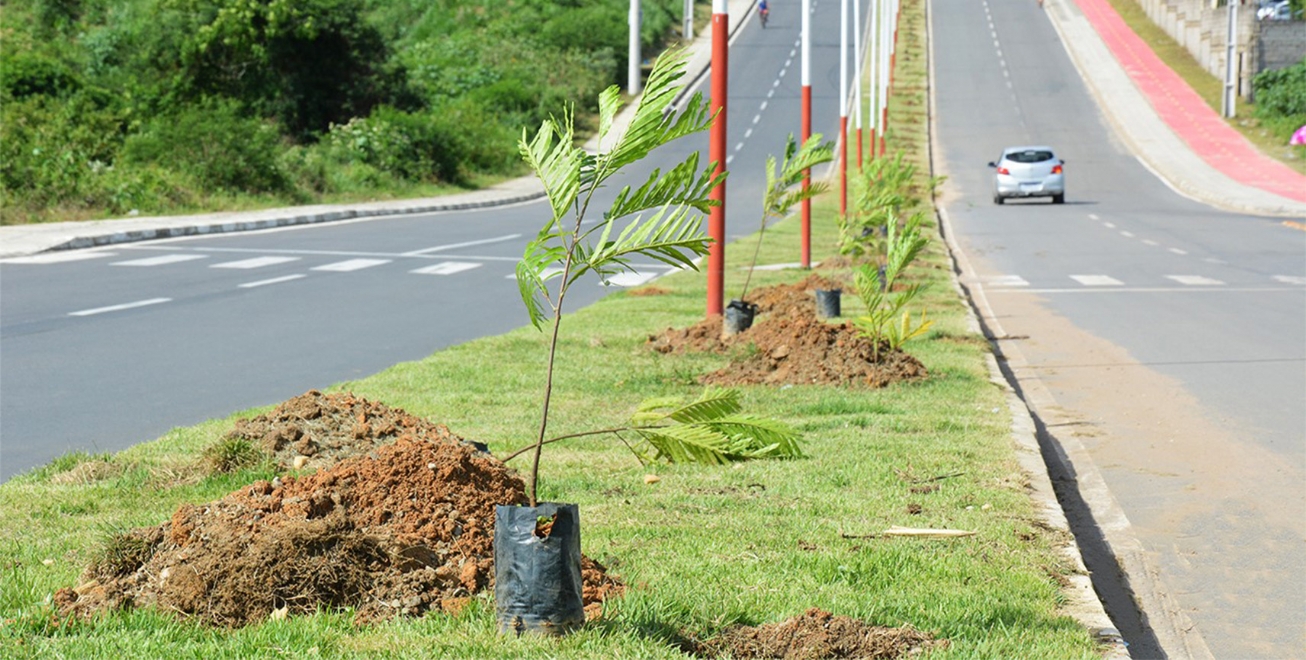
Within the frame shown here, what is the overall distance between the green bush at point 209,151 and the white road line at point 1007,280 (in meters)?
19.8

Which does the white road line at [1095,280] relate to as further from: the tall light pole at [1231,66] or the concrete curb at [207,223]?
the tall light pole at [1231,66]

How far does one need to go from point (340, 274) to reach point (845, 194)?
1211 centimetres

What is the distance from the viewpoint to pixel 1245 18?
205ft

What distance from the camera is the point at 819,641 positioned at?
4320mm

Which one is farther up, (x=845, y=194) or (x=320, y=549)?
(x=320, y=549)

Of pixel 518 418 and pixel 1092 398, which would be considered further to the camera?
pixel 1092 398

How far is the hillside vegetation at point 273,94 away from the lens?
33.8 metres

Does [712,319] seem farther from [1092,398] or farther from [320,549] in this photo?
[320,549]

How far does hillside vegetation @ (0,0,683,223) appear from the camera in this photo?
33.8 metres

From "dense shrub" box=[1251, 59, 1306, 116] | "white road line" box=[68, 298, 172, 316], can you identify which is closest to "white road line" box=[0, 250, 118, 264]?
"white road line" box=[68, 298, 172, 316]

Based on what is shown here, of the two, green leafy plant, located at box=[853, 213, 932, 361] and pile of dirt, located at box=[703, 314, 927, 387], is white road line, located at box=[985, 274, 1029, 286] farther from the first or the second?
pile of dirt, located at box=[703, 314, 927, 387]

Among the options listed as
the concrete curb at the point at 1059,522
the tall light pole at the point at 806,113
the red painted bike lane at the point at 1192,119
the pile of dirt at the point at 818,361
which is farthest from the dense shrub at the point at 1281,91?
the pile of dirt at the point at 818,361

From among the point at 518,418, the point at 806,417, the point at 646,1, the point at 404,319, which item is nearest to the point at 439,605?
the point at 518,418

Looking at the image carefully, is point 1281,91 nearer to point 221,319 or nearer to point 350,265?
point 350,265
